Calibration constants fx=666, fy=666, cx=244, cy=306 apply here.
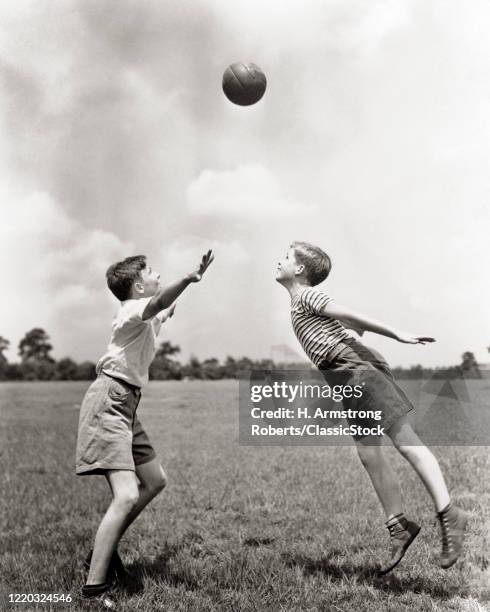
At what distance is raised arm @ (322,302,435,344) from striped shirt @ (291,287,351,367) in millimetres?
86

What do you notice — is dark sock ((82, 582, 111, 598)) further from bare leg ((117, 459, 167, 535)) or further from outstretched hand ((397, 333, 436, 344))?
outstretched hand ((397, 333, 436, 344))

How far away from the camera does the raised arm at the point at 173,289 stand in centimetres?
328

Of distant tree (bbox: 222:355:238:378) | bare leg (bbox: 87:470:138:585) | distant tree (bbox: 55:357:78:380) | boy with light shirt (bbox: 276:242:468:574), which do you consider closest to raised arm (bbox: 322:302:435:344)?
boy with light shirt (bbox: 276:242:468:574)

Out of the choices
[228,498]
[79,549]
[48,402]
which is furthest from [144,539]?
[48,402]

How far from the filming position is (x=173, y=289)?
328cm

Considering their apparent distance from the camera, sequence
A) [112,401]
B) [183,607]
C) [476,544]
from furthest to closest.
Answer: [476,544], [112,401], [183,607]

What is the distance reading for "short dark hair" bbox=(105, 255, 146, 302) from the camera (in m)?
3.85

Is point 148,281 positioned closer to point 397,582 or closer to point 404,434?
point 404,434

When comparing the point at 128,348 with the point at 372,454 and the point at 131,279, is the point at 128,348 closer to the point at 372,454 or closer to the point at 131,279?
the point at 131,279

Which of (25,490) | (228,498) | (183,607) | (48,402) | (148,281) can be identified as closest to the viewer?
(183,607)

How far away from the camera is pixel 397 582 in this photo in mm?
3658

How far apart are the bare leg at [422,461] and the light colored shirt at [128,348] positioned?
1408 mm

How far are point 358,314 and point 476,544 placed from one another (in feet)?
5.95

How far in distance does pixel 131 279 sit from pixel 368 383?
1.46 m
